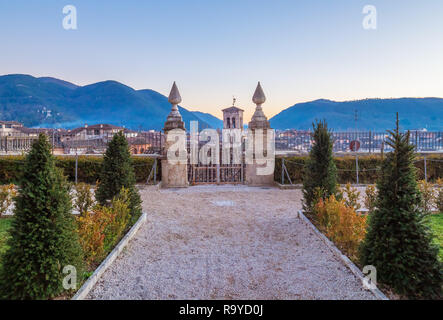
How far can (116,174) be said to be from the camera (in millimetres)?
6117

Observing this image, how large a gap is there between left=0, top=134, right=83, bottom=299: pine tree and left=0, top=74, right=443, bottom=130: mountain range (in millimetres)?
10299

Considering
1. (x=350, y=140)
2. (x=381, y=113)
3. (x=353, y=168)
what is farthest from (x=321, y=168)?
(x=381, y=113)

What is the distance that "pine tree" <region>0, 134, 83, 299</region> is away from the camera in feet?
9.87

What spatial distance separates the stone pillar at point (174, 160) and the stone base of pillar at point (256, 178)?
2.76 metres

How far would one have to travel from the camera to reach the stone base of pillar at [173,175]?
11.9 metres

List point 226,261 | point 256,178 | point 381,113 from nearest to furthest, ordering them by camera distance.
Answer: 1. point 226,261
2. point 256,178
3. point 381,113

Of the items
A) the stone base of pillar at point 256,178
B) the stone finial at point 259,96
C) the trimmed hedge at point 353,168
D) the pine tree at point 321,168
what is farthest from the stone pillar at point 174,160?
the pine tree at point 321,168

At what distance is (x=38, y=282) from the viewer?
3.04 m

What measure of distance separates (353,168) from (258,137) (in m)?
4.75

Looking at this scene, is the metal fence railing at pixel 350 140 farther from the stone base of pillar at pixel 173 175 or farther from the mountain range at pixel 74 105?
the mountain range at pixel 74 105

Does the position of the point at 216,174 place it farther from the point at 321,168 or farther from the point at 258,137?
the point at 321,168
